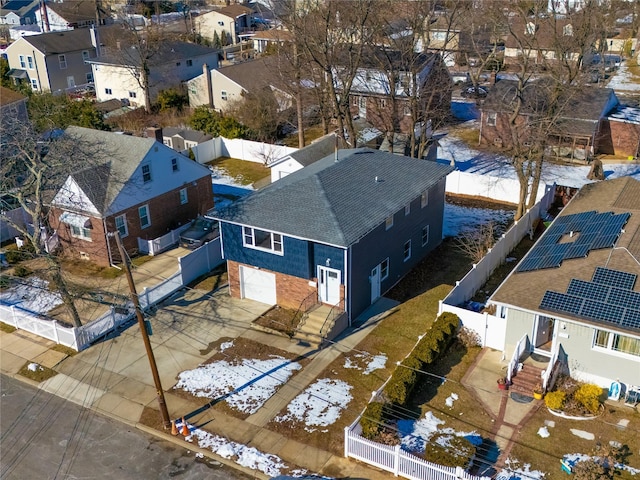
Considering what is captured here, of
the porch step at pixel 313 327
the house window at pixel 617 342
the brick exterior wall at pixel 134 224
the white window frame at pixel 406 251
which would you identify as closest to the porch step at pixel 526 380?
the house window at pixel 617 342

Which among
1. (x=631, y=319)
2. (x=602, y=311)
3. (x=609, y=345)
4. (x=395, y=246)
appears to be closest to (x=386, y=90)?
(x=395, y=246)

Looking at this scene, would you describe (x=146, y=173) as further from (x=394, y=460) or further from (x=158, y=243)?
(x=394, y=460)

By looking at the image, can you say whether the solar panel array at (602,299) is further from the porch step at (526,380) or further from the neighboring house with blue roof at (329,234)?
the neighboring house with blue roof at (329,234)

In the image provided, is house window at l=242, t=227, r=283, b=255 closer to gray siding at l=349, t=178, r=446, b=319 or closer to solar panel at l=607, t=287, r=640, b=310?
gray siding at l=349, t=178, r=446, b=319

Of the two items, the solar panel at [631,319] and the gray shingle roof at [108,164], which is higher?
the gray shingle roof at [108,164]

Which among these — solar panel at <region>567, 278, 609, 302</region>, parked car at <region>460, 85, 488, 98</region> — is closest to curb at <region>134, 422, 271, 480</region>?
solar panel at <region>567, 278, 609, 302</region>
